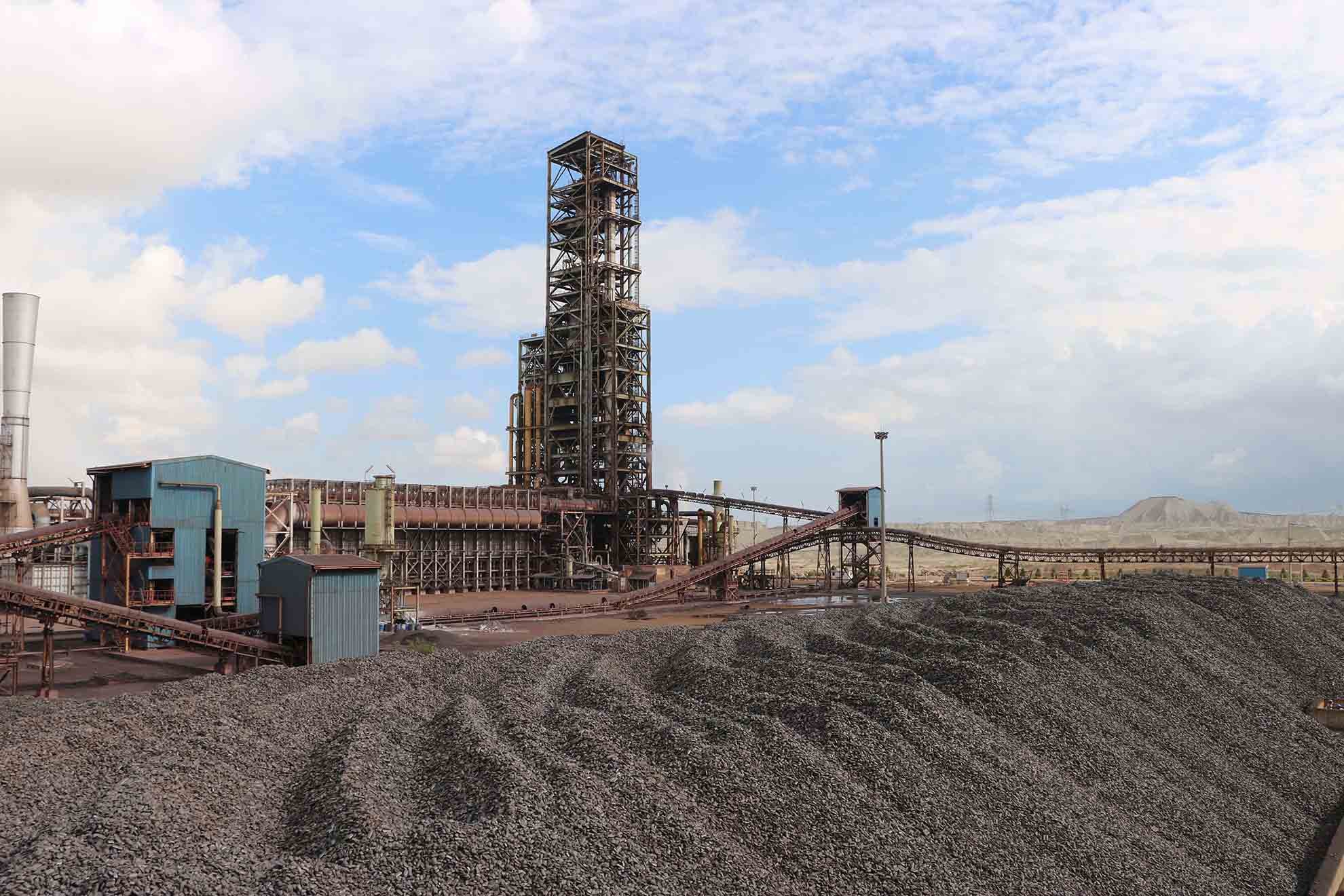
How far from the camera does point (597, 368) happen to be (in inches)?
2645

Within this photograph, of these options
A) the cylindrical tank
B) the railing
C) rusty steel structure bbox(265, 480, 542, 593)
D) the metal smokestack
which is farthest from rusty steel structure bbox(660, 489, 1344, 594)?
the metal smokestack

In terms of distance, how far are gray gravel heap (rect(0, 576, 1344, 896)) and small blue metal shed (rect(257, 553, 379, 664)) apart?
116 inches

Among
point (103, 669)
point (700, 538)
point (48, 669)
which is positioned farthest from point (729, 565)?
point (48, 669)

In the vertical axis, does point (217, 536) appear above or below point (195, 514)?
below

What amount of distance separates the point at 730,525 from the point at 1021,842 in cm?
5529

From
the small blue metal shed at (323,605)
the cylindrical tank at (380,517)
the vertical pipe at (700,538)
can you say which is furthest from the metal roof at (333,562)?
the vertical pipe at (700,538)

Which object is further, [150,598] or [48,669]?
[150,598]

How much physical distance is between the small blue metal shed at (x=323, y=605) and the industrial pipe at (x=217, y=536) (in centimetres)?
637

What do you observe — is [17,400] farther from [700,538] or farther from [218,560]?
[700,538]

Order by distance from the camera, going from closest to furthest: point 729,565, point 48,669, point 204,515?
point 48,669 → point 204,515 → point 729,565

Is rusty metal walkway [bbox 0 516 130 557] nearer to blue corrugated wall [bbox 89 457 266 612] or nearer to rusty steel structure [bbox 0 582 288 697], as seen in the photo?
blue corrugated wall [bbox 89 457 266 612]

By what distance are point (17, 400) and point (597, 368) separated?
35.5 meters

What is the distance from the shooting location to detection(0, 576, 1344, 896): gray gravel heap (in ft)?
38.2

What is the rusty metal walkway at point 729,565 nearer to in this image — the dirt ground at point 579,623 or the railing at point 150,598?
the dirt ground at point 579,623
